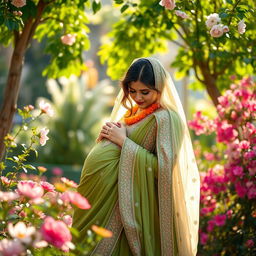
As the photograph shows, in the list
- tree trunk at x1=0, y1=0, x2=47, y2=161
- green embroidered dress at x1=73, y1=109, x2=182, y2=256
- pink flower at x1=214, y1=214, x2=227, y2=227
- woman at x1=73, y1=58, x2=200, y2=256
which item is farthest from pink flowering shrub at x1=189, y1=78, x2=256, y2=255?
tree trunk at x1=0, y1=0, x2=47, y2=161

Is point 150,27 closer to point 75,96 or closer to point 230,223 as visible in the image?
point 230,223

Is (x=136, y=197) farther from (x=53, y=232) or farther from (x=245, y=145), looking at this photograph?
(x=245, y=145)

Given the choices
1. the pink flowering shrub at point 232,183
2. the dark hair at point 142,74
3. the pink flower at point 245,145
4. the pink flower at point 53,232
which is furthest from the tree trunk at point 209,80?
the pink flower at point 53,232

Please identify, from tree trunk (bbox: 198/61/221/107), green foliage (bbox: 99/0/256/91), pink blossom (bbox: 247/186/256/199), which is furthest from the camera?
tree trunk (bbox: 198/61/221/107)

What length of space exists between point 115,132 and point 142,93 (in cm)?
30

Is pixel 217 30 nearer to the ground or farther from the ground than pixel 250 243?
farther from the ground

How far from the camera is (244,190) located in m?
4.56

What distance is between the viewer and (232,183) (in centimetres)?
501

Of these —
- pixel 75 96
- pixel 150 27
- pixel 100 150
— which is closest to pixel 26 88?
pixel 75 96

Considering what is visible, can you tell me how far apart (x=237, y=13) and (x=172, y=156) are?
4.30 feet

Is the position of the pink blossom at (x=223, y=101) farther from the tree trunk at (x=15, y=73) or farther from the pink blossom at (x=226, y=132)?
the tree trunk at (x=15, y=73)

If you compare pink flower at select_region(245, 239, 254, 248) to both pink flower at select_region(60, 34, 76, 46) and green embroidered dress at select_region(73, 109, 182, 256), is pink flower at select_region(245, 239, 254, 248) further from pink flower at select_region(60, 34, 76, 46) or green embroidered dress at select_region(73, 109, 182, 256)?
pink flower at select_region(60, 34, 76, 46)

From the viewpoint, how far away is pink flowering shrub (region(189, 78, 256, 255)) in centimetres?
457

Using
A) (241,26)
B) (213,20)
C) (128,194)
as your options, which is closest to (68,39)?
(213,20)
